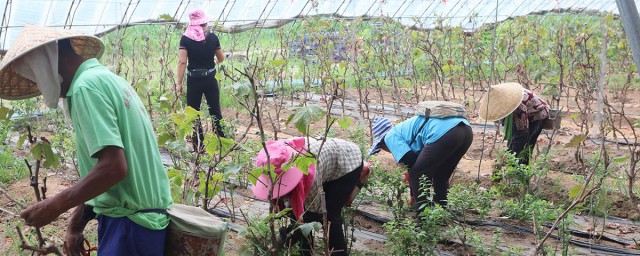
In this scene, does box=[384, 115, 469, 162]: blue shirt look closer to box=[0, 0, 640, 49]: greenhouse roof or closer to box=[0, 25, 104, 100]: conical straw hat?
box=[0, 0, 640, 49]: greenhouse roof

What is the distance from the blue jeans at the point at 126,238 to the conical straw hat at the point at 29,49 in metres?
0.50

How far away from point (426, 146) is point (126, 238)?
229 cm

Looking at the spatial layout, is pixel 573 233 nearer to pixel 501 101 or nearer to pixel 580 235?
pixel 580 235

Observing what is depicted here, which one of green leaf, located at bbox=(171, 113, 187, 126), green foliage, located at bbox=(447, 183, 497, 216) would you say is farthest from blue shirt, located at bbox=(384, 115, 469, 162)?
green leaf, located at bbox=(171, 113, 187, 126)

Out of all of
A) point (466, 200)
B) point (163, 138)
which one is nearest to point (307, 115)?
point (163, 138)

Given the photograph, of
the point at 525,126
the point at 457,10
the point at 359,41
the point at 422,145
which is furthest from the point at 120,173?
the point at 457,10

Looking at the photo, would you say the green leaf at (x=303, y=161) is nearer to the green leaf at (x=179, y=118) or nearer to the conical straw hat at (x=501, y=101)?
the green leaf at (x=179, y=118)

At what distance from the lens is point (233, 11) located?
10.8m

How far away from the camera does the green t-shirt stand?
1.91 m

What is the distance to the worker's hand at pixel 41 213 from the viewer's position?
6.42ft

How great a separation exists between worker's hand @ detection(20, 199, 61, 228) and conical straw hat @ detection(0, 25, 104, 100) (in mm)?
414

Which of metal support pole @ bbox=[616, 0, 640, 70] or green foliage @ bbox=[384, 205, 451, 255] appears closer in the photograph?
metal support pole @ bbox=[616, 0, 640, 70]

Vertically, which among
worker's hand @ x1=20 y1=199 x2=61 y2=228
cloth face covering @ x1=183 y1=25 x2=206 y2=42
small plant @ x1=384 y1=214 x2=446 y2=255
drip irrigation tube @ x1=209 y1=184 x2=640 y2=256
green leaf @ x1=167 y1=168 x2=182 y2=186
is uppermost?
cloth face covering @ x1=183 y1=25 x2=206 y2=42

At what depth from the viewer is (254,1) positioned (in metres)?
11.0
